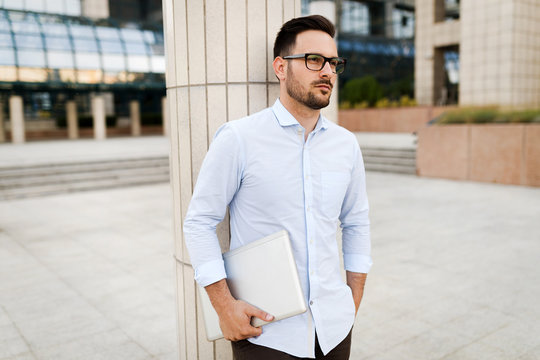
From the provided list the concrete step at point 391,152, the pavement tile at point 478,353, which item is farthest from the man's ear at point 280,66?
the concrete step at point 391,152

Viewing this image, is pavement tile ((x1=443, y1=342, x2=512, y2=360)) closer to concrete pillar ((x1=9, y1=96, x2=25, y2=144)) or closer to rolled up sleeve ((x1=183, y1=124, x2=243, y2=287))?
rolled up sleeve ((x1=183, y1=124, x2=243, y2=287))

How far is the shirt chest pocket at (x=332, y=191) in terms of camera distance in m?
1.96

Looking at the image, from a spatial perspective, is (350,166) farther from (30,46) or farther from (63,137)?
(63,137)

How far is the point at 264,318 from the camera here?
1.84m

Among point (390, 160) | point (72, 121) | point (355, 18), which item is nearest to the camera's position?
point (390, 160)

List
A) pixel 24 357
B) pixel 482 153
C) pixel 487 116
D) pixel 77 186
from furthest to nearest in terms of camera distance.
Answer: pixel 487 116, pixel 77 186, pixel 482 153, pixel 24 357

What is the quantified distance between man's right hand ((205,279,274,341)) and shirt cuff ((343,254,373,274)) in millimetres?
509

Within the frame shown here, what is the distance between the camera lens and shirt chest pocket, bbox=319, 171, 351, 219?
1.96 metres

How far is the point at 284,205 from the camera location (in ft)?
6.20

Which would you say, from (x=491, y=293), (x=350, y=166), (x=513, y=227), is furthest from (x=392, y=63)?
(x=350, y=166)

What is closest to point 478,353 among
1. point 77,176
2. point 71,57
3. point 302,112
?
point 302,112

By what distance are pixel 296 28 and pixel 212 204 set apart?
77 centimetres

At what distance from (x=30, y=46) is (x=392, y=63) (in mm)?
31688

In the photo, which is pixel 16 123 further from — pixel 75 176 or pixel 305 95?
pixel 305 95
